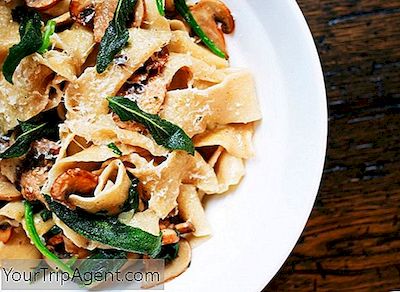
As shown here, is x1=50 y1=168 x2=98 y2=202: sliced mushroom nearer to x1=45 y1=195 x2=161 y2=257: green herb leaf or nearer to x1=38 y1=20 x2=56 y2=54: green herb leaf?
x1=45 y1=195 x2=161 y2=257: green herb leaf

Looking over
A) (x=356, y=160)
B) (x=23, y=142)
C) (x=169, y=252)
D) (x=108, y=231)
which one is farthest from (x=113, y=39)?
(x=356, y=160)

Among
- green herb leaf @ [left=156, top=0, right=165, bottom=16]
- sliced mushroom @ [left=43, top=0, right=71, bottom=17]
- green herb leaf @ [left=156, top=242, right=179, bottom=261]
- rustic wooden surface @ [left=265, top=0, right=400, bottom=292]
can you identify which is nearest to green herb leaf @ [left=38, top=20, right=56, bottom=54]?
sliced mushroom @ [left=43, top=0, right=71, bottom=17]

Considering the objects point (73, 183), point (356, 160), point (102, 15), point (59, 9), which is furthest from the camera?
point (356, 160)

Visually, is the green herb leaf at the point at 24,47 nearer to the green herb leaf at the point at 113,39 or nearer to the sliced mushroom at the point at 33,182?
the green herb leaf at the point at 113,39

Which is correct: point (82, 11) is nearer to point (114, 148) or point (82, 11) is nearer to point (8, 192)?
point (114, 148)

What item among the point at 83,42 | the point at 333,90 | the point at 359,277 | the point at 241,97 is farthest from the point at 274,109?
the point at 359,277

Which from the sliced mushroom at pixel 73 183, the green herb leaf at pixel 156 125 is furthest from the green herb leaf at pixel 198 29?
the sliced mushroom at pixel 73 183
